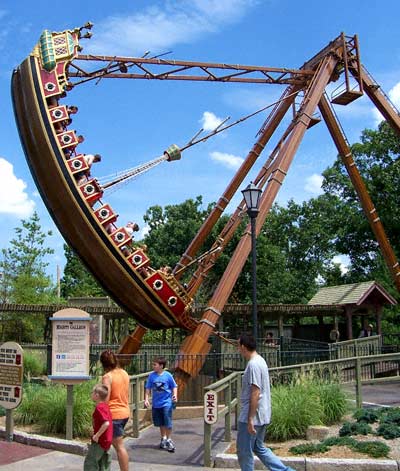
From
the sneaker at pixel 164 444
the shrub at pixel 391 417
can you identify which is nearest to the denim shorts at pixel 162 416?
the sneaker at pixel 164 444

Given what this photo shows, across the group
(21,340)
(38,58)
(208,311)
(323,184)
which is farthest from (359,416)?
(323,184)

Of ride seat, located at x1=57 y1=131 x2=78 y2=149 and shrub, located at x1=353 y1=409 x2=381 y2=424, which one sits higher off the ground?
ride seat, located at x1=57 y1=131 x2=78 y2=149

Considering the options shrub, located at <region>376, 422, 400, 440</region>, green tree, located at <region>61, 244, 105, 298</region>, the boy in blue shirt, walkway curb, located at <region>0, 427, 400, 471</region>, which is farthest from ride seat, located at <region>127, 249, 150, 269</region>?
green tree, located at <region>61, 244, 105, 298</region>

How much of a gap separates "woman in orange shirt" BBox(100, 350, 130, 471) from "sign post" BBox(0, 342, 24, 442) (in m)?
3.10

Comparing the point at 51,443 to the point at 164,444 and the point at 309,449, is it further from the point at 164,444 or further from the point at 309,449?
the point at 309,449

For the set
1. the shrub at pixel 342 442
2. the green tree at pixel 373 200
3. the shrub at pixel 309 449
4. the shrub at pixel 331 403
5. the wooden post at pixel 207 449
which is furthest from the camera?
the green tree at pixel 373 200

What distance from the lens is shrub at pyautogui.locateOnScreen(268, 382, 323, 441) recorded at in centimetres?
920

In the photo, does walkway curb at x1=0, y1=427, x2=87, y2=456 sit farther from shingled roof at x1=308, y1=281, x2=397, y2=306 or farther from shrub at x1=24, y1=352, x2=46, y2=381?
shingled roof at x1=308, y1=281, x2=397, y2=306

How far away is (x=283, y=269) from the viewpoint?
147 ft

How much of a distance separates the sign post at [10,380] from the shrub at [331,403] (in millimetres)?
5229

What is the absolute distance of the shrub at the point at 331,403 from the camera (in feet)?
Result: 33.6

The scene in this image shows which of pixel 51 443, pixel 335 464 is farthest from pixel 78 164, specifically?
pixel 335 464

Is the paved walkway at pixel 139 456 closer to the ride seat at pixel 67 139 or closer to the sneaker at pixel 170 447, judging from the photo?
the sneaker at pixel 170 447

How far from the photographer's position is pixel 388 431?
8.88 metres
